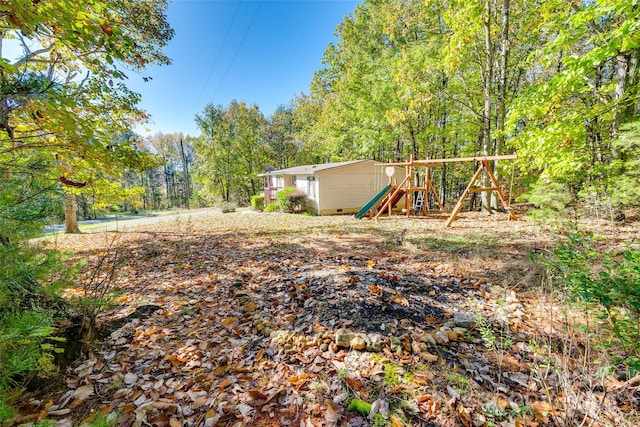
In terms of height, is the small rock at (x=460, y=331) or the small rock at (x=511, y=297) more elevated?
the small rock at (x=511, y=297)

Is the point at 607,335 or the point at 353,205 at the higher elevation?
the point at 353,205

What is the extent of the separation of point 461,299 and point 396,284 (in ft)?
2.68

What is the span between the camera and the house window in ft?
50.4

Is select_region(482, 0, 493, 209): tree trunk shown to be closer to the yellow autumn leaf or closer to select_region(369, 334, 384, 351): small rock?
select_region(369, 334, 384, 351): small rock

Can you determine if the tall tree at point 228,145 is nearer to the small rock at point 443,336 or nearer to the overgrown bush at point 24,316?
the overgrown bush at point 24,316

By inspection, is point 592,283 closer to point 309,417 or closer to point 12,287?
point 309,417

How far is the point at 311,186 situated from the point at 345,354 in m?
13.9

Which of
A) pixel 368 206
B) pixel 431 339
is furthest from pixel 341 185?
pixel 431 339

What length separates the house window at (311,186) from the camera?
15375 mm

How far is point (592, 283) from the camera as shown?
1.66m

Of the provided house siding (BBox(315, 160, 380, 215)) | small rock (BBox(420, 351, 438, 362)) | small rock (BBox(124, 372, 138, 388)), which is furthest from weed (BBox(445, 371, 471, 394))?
house siding (BBox(315, 160, 380, 215))

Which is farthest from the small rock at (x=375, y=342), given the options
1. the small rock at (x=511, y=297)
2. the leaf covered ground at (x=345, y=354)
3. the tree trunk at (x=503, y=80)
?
the tree trunk at (x=503, y=80)

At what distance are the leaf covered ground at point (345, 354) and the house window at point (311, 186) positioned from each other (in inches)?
434

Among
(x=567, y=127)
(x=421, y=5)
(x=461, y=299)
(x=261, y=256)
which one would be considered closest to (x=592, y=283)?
(x=461, y=299)
